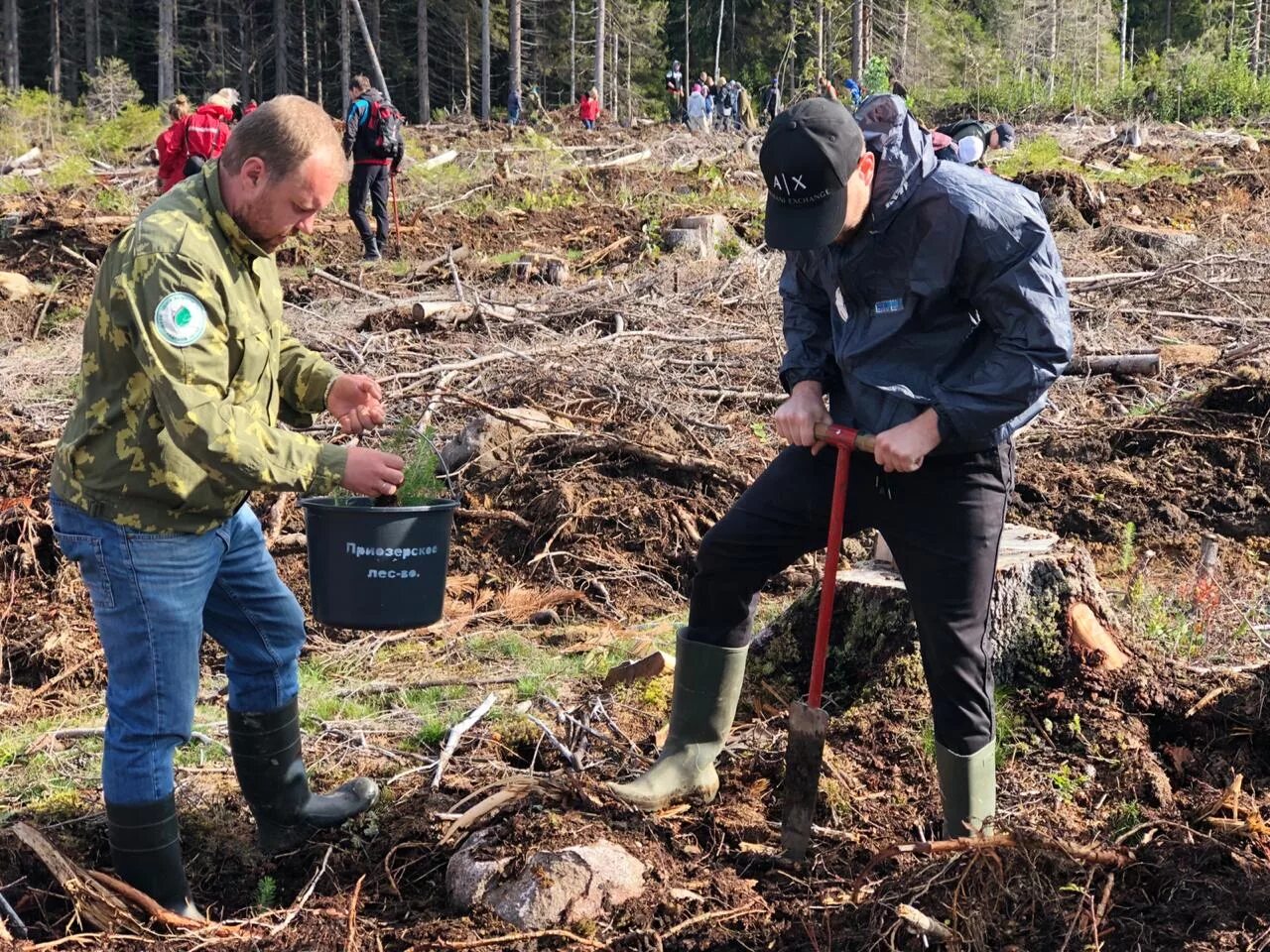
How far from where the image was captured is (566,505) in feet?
21.9

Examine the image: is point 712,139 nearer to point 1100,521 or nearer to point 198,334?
point 1100,521

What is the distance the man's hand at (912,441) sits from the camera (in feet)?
9.39

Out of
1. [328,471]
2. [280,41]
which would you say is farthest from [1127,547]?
[280,41]

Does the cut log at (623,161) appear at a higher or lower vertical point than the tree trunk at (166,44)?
lower

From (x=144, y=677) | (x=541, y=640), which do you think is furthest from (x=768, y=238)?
(x=541, y=640)

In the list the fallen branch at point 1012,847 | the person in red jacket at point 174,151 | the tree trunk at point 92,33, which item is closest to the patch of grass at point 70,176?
the person in red jacket at point 174,151

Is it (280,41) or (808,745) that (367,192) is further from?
(280,41)

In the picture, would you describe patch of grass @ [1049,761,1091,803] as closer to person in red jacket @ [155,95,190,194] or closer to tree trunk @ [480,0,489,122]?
person in red jacket @ [155,95,190,194]

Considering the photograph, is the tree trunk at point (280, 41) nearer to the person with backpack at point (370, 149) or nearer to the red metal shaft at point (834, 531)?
the person with backpack at point (370, 149)

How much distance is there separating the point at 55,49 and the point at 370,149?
131 ft

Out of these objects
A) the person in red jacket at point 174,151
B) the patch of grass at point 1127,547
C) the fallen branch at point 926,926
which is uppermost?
the person in red jacket at point 174,151

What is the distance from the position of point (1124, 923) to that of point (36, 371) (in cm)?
839

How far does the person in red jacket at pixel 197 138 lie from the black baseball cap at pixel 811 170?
34.0 feet

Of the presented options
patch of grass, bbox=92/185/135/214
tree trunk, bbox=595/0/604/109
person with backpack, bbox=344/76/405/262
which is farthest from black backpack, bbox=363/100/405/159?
tree trunk, bbox=595/0/604/109
